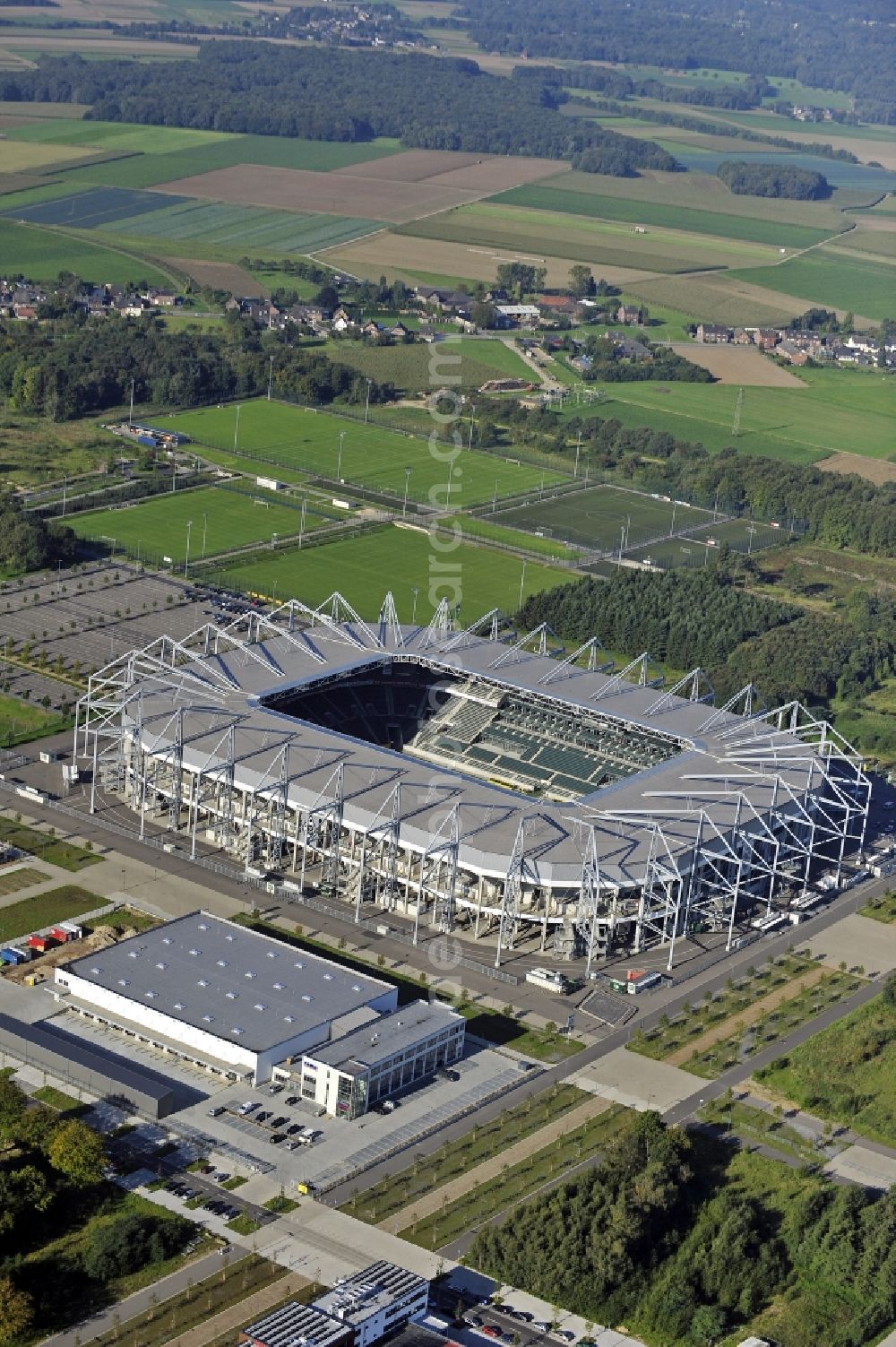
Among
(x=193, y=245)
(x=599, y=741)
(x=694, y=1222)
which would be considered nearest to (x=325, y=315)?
(x=193, y=245)

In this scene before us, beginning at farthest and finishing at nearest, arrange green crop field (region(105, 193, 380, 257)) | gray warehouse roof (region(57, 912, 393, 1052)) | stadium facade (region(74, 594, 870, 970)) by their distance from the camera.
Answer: green crop field (region(105, 193, 380, 257))
stadium facade (region(74, 594, 870, 970))
gray warehouse roof (region(57, 912, 393, 1052))

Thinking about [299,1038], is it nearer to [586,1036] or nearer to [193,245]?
[586,1036]

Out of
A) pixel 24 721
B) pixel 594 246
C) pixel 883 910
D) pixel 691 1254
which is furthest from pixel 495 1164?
pixel 594 246

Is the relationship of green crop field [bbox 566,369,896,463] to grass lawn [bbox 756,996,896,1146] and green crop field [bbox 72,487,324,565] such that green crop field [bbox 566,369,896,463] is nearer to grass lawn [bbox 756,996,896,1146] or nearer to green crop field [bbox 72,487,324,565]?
green crop field [bbox 72,487,324,565]

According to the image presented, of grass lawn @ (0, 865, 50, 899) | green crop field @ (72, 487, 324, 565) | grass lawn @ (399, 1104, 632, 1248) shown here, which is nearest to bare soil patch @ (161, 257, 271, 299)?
green crop field @ (72, 487, 324, 565)

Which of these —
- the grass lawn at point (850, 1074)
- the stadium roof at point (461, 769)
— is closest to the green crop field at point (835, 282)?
the stadium roof at point (461, 769)
